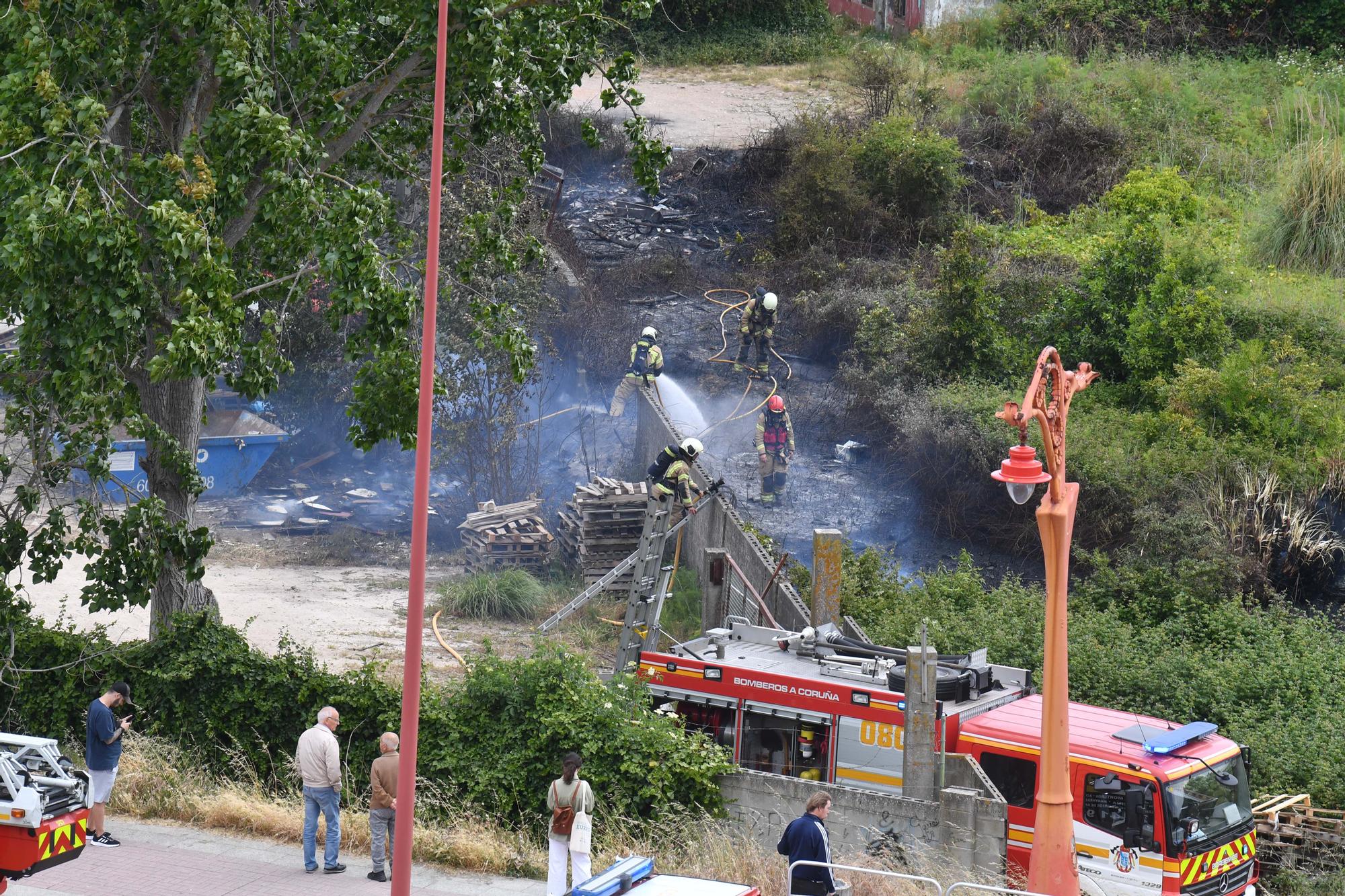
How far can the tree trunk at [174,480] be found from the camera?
43.4 feet

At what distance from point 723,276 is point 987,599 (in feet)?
44.9

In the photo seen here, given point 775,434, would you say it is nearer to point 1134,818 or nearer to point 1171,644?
point 1171,644

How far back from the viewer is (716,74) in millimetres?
39375

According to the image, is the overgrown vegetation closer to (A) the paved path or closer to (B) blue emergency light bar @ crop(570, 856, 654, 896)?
(A) the paved path

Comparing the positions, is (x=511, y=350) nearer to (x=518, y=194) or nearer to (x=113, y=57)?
(x=518, y=194)

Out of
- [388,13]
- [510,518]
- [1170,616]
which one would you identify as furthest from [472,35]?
[1170,616]

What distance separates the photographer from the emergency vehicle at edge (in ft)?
33.6

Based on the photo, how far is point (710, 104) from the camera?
36.8m

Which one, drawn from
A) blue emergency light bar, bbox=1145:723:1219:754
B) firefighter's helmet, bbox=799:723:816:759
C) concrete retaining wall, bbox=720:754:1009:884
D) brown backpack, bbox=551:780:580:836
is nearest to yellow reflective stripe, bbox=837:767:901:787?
concrete retaining wall, bbox=720:754:1009:884

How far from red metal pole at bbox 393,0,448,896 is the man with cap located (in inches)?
150

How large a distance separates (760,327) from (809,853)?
1636 cm

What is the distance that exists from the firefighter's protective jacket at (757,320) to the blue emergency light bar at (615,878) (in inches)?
723

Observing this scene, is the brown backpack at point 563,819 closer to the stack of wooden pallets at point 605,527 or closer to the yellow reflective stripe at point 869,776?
the yellow reflective stripe at point 869,776

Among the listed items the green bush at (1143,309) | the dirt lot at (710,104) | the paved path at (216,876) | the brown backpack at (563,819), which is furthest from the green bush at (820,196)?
the brown backpack at (563,819)
